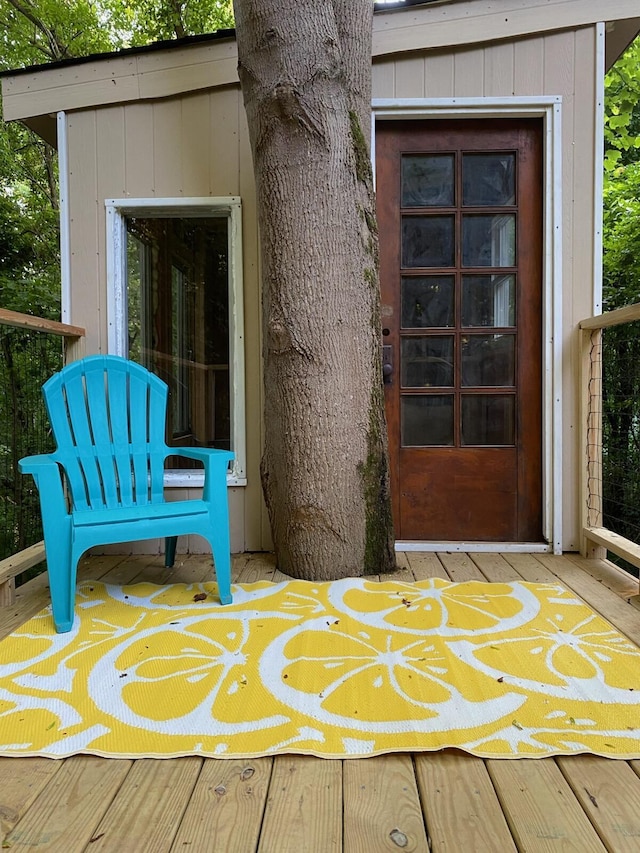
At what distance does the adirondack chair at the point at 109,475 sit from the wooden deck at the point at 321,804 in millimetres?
693

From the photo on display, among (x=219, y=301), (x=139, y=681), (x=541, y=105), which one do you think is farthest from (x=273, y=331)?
(x=541, y=105)

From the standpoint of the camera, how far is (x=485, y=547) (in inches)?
98.1

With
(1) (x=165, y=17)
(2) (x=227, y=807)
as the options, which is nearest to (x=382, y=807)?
(2) (x=227, y=807)

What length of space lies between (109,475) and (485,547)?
1740 mm

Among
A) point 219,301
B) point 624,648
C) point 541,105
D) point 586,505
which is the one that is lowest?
point 624,648

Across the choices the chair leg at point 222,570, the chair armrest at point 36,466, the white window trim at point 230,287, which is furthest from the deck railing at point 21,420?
the chair leg at point 222,570

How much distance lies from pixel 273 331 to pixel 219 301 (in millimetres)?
620

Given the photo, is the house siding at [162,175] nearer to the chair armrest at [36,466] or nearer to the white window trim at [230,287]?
the white window trim at [230,287]

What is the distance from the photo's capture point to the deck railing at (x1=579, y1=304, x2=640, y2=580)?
2256 millimetres

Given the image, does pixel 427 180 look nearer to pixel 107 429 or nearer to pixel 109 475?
pixel 107 429

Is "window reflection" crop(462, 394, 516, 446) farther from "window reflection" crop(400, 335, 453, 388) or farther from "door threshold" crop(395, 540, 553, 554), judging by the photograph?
"door threshold" crop(395, 540, 553, 554)

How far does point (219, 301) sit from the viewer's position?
2.57 metres

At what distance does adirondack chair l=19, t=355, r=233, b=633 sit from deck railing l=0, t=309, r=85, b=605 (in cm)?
109

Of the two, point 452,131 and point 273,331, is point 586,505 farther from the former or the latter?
point 452,131
